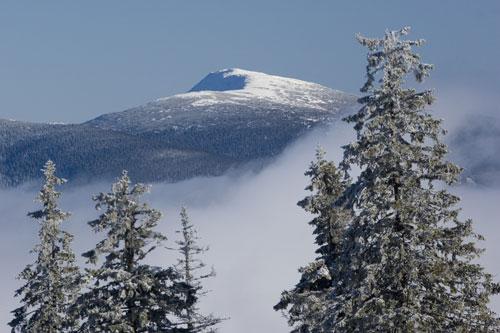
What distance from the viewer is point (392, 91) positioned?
74.7 feet

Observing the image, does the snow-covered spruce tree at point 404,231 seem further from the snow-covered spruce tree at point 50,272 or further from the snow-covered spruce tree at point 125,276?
the snow-covered spruce tree at point 50,272

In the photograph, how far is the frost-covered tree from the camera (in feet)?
72.3

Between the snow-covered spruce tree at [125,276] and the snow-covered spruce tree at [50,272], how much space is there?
12.9ft

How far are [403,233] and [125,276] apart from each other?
11.2 metres

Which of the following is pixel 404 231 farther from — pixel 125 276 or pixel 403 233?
pixel 125 276

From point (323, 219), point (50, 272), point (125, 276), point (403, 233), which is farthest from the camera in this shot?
point (50, 272)

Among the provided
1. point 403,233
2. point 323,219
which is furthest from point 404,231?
point 323,219

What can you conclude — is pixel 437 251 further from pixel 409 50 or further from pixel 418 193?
pixel 409 50

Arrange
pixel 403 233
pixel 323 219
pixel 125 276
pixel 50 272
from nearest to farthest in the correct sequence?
pixel 403 233
pixel 125 276
pixel 323 219
pixel 50 272

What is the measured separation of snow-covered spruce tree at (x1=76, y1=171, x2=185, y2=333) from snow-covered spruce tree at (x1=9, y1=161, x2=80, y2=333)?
3.94 m

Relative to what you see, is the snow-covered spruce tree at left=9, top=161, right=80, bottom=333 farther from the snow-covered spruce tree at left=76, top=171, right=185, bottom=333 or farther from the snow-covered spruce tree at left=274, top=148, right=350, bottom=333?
the snow-covered spruce tree at left=274, top=148, right=350, bottom=333

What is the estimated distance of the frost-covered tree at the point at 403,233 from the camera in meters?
22.0

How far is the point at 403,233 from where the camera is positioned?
2231 cm

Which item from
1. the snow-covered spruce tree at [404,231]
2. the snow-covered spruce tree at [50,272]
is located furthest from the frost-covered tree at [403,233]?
the snow-covered spruce tree at [50,272]
